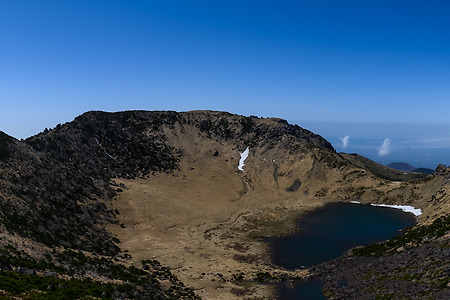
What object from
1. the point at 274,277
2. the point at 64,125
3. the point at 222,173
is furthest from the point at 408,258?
the point at 64,125

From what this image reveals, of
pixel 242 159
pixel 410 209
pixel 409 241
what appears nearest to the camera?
pixel 409 241

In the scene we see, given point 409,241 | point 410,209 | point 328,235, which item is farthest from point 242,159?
point 409,241

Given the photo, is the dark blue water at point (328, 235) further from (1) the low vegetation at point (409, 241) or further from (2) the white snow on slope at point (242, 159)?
(2) the white snow on slope at point (242, 159)

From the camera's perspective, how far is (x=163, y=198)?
110 meters

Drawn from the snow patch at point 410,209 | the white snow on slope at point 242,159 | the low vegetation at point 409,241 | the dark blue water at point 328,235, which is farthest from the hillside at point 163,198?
the low vegetation at point 409,241

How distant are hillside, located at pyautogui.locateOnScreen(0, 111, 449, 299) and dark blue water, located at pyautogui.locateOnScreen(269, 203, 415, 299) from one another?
433 centimetres

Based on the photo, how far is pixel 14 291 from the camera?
1094 inches

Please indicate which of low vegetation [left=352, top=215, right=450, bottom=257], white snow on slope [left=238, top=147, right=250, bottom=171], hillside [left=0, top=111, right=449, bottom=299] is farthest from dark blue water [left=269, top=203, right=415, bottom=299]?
white snow on slope [left=238, top=147, right=250, bottom=171]

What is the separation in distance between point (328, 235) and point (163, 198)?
57.9 metres

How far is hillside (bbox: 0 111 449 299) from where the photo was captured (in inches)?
2015

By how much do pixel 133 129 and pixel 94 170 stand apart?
54.2 metres

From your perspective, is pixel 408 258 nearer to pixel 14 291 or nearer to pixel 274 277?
pixel 274 277

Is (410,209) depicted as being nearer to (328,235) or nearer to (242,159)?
(328,235)

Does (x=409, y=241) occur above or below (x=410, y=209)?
below
